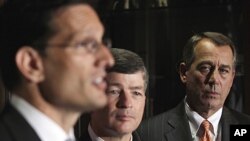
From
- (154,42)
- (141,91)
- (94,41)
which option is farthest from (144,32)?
(94,41)

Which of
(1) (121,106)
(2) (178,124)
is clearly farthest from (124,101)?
(2) (178,124)

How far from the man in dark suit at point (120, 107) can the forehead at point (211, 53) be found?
156 millimetres

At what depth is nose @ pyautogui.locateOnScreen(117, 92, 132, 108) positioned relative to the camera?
2.74ft

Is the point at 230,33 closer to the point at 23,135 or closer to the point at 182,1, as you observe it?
the point at 182,1

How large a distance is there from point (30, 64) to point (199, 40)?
1.48ft

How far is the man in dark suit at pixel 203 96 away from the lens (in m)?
0.93

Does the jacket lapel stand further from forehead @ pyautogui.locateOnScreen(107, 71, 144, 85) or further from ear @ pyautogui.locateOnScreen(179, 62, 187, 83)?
forehead @ pyautogui.locateOnScreen(107, 71, 144, 85)

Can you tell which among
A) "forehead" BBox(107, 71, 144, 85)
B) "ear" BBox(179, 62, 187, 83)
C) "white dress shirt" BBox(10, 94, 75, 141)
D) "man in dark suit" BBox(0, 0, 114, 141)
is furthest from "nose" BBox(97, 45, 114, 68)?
"ear" BBox(179, 62, 187, 83)

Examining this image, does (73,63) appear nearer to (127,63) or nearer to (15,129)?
(15,129)

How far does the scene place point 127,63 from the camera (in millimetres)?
843

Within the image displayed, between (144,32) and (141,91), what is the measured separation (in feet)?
0.49

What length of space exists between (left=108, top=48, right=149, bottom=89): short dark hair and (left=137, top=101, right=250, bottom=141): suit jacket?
10 cm

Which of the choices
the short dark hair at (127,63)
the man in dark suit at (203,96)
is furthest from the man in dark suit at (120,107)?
the man in dark suit at (203,96)

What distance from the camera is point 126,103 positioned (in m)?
0.84
